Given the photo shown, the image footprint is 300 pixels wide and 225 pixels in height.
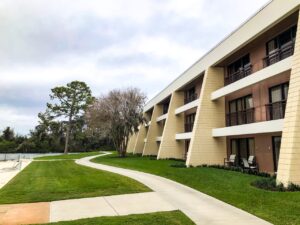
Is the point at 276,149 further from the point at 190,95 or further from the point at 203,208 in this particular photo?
the point at 190,95

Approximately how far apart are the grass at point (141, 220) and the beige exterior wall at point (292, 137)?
558cm

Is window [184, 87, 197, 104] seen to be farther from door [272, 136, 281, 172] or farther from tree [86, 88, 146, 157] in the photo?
door [272, 136, 281, 172]

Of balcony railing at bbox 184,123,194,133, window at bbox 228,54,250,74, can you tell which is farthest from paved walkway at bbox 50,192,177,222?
balcony railing at bbox 184,123,194,133

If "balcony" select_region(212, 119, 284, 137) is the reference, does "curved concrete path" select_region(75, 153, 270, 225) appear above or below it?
below

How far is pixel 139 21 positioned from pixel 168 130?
18.7 meters

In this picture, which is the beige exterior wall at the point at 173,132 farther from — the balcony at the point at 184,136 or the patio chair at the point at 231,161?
the patio chair at the point at 231,161

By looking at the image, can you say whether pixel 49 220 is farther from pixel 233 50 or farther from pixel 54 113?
pixel 54 113

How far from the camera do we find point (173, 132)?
3250cm

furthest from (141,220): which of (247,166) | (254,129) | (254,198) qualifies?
(247,166)

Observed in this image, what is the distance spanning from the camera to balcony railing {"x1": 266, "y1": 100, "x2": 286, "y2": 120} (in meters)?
16.2

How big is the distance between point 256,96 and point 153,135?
24154mm

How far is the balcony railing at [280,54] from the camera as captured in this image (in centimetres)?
1522

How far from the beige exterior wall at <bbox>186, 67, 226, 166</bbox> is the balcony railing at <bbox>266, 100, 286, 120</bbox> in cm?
525

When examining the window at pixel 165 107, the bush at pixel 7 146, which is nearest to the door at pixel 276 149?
the window at pixel 165 107
